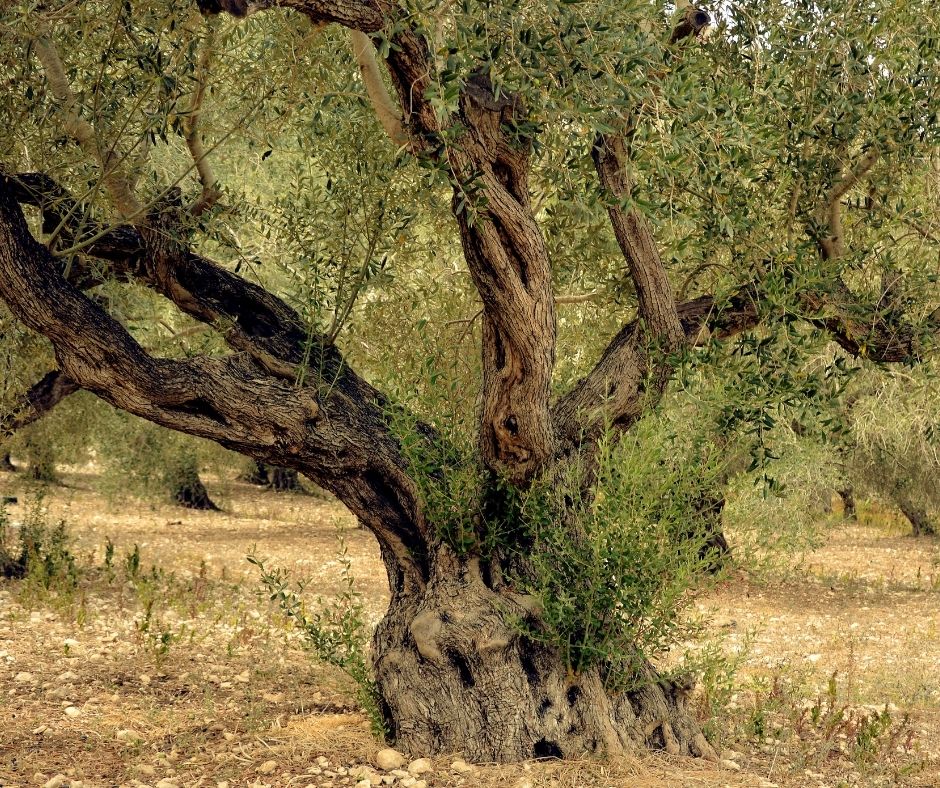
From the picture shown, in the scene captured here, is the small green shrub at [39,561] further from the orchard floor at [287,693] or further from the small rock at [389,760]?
the small rock at [389,760]

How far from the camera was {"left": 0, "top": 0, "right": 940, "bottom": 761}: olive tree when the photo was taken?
5266 mm

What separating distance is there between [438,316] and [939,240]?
11.5 ft

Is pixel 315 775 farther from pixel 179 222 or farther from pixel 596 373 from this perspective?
pixel 179 222

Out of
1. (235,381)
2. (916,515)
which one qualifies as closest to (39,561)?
(235,381)

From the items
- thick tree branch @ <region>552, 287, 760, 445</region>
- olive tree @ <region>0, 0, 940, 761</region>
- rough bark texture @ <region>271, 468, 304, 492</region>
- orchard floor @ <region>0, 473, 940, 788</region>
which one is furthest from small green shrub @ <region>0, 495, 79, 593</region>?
rough bark texture @ <region>271, 468, 304, 492</region>

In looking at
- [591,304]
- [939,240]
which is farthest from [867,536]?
[939,240]

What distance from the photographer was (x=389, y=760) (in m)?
5.57

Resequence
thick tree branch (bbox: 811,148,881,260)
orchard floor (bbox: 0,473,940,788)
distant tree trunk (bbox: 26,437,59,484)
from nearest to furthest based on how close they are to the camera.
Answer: orchard floor (bbox: 0,473,940,788) < thick tree branch (bbox: 811,148,881,260) < distant tree trunk (bbox: 26,437,59,484)

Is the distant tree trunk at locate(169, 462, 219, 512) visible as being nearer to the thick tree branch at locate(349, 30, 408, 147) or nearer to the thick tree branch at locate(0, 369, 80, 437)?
the thick tree branch at locate(0, 369, 80, 437)

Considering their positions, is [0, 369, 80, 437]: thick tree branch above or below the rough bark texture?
below

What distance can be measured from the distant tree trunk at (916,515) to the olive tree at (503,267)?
1482cm

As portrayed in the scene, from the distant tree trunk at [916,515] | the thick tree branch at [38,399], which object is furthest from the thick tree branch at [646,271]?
the distant tree trunk at [916,515]

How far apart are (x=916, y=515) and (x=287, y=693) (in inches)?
685

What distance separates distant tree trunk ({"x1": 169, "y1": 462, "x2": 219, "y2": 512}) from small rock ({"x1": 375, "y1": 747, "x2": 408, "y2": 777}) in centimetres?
1567
